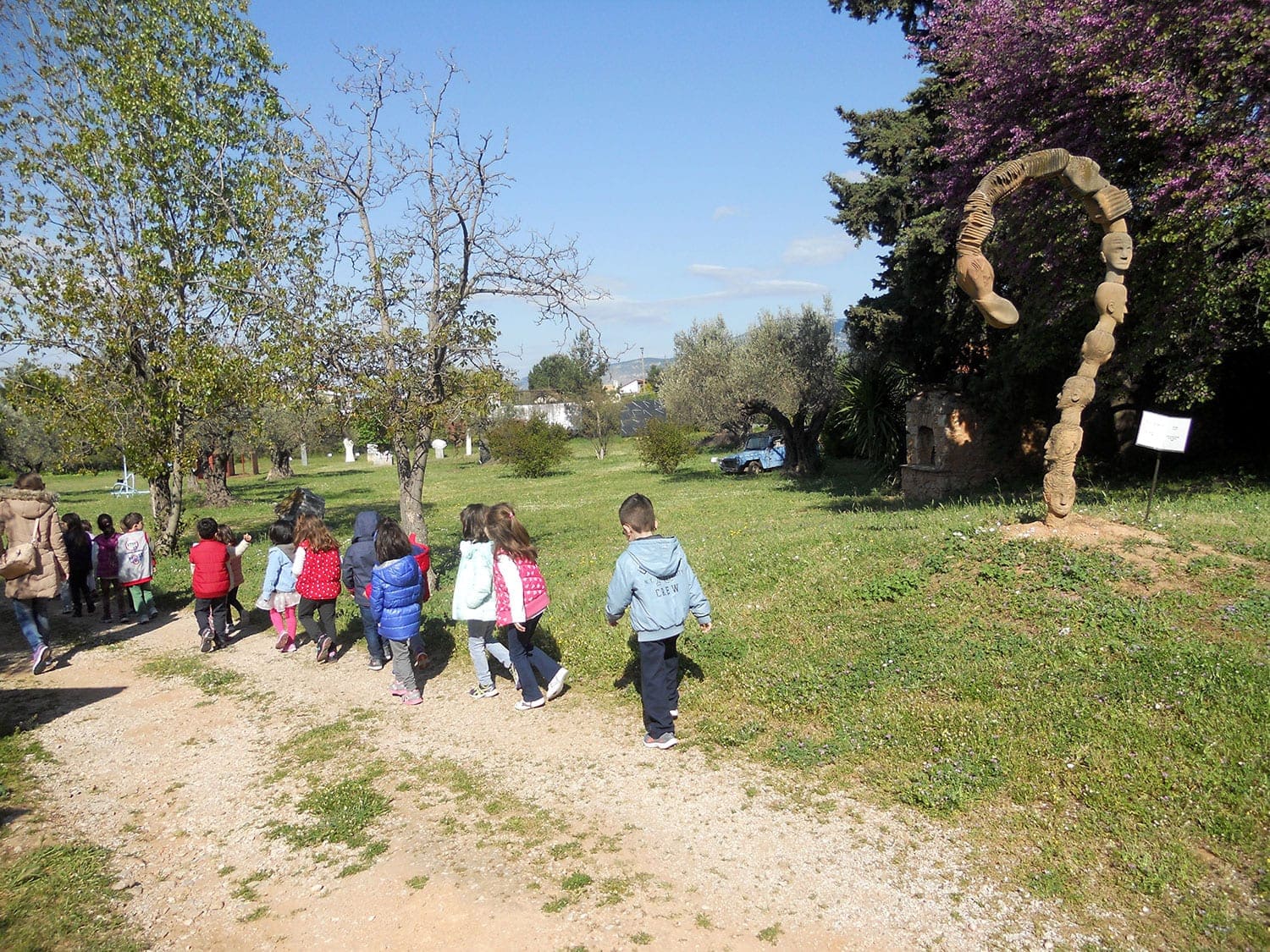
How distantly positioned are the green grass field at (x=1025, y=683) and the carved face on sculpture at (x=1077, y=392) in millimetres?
1359

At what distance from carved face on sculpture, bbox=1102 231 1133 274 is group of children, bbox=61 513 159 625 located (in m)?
11.1

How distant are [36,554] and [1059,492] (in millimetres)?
9831

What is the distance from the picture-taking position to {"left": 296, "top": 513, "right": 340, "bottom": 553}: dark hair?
801 cm

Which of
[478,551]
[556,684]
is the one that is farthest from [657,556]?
[478,551]

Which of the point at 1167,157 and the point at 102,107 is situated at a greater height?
the point at 102,107

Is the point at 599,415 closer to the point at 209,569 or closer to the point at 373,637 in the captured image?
the point at 209,569

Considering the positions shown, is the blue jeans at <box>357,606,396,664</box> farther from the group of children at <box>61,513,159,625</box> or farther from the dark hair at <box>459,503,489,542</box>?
the group of children at <box>61,513,159,625</box>

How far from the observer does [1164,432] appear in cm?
715

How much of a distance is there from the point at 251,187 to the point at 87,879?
535 inches

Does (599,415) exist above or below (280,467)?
above

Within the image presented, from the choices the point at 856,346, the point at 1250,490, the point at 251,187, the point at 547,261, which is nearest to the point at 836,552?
the point at 547,261

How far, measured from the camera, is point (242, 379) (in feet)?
46.2

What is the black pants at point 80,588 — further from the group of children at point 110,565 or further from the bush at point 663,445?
the bush at point 663,445

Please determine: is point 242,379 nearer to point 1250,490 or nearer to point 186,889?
point 186,889
